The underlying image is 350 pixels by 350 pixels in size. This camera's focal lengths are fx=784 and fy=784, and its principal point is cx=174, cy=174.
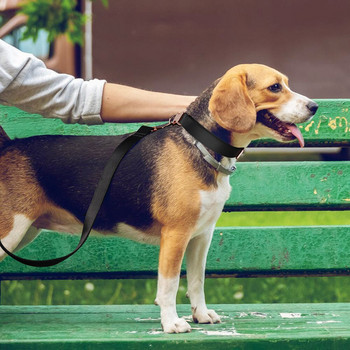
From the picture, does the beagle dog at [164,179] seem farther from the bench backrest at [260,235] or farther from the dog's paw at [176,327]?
the bench backrest at [260,235]

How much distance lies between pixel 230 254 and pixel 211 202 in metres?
0.77

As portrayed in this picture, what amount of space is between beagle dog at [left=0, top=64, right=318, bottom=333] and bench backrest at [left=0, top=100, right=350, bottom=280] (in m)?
0.48

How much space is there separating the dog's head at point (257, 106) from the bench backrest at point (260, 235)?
69 cm

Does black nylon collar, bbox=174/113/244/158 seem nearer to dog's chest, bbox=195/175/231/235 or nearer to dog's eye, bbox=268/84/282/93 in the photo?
dog's chest, bbox=195/175/231/235

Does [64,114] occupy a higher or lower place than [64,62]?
higher

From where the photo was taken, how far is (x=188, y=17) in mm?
9477

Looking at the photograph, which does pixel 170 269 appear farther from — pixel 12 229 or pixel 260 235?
pixel 260 235

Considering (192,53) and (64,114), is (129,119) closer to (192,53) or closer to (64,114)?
(64,114)

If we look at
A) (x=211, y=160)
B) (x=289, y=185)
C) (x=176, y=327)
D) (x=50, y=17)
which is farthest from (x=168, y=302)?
(x=50, y=17)

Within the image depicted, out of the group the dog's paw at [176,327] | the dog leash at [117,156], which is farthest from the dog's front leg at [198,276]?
the dog leash at [117,156]

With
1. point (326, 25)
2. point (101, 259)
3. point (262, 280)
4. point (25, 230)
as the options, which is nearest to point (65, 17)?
point (262, 280)

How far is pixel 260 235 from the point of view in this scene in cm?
323

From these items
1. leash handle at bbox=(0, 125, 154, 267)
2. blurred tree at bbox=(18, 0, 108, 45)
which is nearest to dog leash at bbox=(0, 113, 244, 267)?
leash handle at bbox=(0, 125, 154, 267)

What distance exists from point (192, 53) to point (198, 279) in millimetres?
7004
